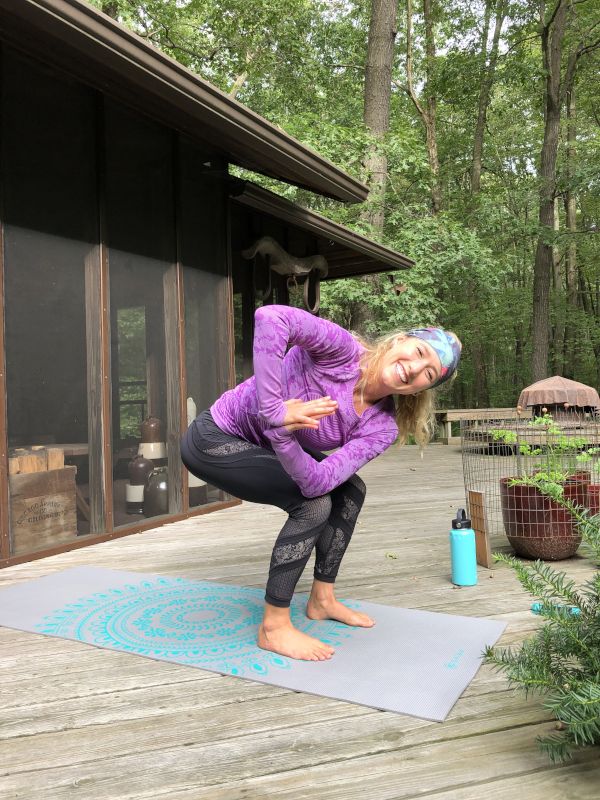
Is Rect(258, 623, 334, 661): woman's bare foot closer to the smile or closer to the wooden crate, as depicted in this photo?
the smile

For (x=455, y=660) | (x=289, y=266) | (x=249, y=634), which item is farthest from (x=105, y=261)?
(x=289, y=266)

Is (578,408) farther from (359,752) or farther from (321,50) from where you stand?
(321,50)

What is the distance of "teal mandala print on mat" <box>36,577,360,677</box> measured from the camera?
1988 millimetres

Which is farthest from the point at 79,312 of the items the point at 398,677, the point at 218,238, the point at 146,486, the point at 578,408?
the point at 578,408

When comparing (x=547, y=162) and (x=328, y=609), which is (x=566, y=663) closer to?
(x=328, y=609)

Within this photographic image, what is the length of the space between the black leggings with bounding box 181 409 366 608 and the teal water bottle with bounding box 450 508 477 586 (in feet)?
2.52

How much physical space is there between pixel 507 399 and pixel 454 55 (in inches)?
358

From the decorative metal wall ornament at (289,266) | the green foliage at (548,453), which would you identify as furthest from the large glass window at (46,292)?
the decorative metal wall ornament at (289,266)

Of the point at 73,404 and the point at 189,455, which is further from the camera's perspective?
the point at 73,404

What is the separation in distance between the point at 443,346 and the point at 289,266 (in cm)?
487

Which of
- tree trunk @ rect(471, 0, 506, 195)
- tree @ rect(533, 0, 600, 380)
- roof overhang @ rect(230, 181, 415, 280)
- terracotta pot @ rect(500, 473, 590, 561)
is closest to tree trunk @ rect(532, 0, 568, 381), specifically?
tree @ rect(533, 0, 600, 380)

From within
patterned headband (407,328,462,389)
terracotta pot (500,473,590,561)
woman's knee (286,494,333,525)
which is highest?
patterned headband (407,328,462,389)

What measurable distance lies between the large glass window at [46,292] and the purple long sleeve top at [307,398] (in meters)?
1.60

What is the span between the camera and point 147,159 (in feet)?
13.9
